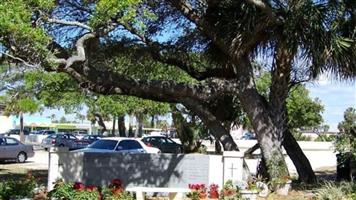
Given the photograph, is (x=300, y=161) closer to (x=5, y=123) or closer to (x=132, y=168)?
(x=132, y=168)

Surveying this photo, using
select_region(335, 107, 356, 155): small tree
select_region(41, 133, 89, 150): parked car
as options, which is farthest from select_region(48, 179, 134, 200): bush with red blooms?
select_region(41, 133, 89, 150): parked car

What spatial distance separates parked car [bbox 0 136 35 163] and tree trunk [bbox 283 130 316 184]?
1678 cm

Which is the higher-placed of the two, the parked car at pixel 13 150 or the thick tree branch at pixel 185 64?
the thick tree branch at pixel 185 64

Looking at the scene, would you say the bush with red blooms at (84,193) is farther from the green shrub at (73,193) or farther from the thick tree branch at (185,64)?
the thick tree branch at (185,64)

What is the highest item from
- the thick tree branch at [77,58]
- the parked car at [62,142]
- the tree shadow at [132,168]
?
the thick tree branch at [77,58]

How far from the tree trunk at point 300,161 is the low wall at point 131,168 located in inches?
160

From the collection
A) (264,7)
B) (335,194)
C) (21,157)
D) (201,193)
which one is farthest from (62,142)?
(335,194)

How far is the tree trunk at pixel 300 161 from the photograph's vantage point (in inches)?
717

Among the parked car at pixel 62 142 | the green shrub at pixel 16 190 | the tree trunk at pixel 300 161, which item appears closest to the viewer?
the green shrub at pixel 16 190

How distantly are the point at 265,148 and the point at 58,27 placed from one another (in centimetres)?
632

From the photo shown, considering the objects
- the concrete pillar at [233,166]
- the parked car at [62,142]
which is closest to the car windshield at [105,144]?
the concrete pillar at [233,166]

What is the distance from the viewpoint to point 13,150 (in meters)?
30.7

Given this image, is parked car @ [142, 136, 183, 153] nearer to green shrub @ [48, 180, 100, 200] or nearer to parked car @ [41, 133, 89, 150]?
parked car @ [41, 133, 89, 150]

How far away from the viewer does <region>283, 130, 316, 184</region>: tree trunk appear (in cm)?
1822
